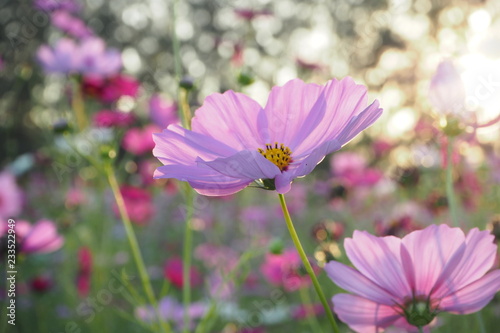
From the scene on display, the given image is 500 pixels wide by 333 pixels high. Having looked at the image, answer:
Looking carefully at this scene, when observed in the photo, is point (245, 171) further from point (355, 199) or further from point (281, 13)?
point (281, 13)

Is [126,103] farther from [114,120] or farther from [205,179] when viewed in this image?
[205,179]

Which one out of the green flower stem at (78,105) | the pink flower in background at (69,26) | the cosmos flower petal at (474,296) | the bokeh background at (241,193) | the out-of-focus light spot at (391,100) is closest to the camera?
the cosmos flower petal at (474,296)

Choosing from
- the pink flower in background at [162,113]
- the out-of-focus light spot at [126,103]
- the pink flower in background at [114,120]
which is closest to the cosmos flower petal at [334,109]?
the pink flower in background at [114,120]

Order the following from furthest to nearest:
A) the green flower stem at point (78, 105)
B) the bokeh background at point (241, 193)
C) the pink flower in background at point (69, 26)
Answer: the pink flower in background at point (69, 26) < the green flower stem at point (78, 105) < the bokeh background at point (241, 193)

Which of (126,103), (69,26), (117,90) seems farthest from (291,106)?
(69,26)

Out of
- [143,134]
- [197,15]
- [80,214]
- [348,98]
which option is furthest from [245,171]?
[197,15]

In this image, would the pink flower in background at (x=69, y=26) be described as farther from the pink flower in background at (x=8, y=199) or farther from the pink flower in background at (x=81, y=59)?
the pink flower in background at (x=8, y=199)

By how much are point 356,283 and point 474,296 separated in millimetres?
79

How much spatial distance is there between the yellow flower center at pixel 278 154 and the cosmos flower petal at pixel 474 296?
16 cm

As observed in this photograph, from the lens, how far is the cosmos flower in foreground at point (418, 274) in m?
0.37

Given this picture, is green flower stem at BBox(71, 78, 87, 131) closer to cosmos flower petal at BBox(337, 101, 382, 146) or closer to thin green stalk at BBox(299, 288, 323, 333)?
thin green stalk at BBox(299, 288, 323, 333)

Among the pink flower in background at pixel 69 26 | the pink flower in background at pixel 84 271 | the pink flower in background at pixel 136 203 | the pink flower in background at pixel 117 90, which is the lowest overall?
the pink flower in background at pixel 84 271

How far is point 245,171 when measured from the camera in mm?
377

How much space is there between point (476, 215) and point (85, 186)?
5.31 feet
